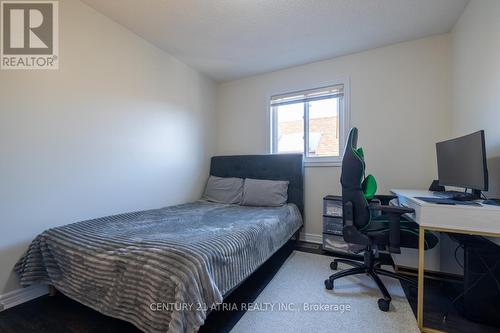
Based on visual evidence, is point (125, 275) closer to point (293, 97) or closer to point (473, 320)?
point (473, 320)

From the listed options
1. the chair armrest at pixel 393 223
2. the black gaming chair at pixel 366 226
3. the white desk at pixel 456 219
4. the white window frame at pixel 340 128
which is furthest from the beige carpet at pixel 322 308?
the white window frame at pixel 340 128

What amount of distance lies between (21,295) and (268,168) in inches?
101

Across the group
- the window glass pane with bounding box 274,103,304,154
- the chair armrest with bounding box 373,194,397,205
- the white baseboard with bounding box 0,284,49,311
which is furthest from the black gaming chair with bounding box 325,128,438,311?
the white baseboard with bounding box 0,284,49,311

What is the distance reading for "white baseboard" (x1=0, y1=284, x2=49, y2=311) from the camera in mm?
1527

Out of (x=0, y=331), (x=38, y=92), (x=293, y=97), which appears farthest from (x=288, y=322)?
(x=293, y=97)

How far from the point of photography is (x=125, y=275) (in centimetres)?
117

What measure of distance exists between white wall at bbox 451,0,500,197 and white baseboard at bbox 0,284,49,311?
3.40 metres

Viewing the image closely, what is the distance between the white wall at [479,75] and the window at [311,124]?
1055mm

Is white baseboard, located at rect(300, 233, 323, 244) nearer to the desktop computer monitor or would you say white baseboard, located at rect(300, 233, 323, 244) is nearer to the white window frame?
the white window frame

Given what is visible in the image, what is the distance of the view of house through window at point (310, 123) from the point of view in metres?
2.87

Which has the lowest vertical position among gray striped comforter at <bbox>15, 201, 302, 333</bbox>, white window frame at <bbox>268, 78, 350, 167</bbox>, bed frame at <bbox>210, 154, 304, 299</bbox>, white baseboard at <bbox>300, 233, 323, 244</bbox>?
white baseboard at <bbox>300, 233, 323, 244</bbox>

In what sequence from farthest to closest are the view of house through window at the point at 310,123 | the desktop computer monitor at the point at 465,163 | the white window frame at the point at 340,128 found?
the view of house through window at the point at 310,123
the white window frame at the point at 340,128
the desktop computer monitor at the point at 465,163

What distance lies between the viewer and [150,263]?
114 cm

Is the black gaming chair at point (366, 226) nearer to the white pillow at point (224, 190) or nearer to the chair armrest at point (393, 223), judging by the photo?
the chair armrest at point (393, 223)
